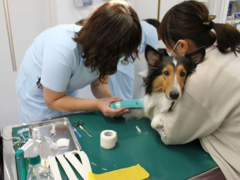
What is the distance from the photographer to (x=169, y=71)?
1.15 metres

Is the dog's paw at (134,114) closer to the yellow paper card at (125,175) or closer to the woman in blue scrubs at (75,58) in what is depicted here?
the woman in blue scrubs at (75,58)

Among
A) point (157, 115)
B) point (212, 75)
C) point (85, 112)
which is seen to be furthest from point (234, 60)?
point (85, 112)

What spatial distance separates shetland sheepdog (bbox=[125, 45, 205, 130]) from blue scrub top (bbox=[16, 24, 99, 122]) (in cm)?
35

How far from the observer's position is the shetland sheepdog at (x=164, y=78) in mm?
1084

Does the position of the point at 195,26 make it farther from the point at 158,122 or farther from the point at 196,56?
the point at 158,122

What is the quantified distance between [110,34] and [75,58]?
28 cm

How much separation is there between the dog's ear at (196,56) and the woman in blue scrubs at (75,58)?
11.0 inches

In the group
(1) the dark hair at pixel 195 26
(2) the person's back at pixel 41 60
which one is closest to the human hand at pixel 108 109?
(2) the person's back at pixel 41 60

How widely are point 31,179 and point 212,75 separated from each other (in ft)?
2.87

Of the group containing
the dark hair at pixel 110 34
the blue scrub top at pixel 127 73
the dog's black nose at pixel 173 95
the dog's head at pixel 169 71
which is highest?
the dark hair at pixel 110 34

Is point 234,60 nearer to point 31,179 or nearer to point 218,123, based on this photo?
point 218,123

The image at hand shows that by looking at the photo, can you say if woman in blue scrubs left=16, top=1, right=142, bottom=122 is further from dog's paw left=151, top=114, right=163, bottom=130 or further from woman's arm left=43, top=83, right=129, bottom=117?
dog's paw left=151, top=114, right=163, bottom=130

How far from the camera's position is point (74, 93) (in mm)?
1648

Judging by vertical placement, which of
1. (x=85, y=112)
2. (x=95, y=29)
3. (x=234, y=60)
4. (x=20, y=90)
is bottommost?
(x=85, y=112)
